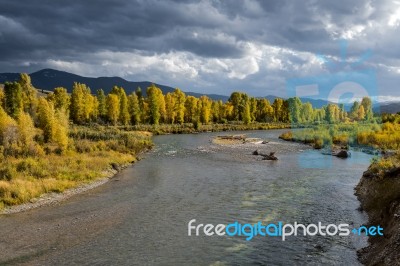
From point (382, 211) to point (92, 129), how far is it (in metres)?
81.4

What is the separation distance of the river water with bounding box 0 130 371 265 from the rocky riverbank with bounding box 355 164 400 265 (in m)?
0.87

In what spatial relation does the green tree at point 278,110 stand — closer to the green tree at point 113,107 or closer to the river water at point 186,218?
the green tree at point 113,107

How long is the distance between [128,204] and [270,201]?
12.2m

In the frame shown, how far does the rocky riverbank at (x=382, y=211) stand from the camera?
16.9 meters

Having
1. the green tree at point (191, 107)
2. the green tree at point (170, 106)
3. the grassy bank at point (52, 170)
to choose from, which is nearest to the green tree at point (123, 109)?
the green tree at point (170, 106)

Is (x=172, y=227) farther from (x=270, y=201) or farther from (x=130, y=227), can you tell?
(x=270, y=201)

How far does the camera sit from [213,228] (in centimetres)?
2491

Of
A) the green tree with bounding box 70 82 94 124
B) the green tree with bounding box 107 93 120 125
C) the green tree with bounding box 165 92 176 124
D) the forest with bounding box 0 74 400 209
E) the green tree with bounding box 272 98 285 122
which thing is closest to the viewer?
the forest with bounding box 0 74 400 209

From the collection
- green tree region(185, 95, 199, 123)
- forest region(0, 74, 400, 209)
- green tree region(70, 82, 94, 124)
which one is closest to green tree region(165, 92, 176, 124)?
forest region(0, 74, 400, 209)

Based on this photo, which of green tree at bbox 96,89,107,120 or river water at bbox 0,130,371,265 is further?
green tree at bbox 96,89,107,120

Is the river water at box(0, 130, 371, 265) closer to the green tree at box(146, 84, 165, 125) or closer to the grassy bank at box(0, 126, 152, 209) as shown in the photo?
the grassy bank at box(0, 126, 152, 209)

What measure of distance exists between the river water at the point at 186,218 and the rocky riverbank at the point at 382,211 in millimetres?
873

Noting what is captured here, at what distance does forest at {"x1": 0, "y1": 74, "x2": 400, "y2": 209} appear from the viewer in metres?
38.3

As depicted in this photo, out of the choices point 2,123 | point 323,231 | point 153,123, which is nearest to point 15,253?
point 323,231
